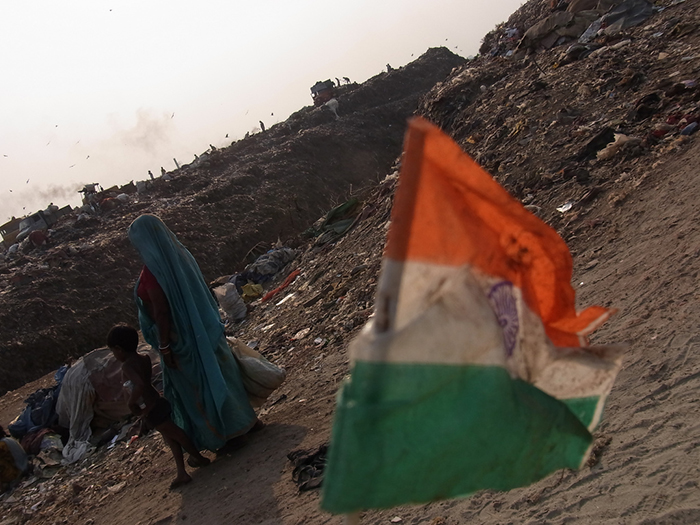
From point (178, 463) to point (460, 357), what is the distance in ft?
10.8

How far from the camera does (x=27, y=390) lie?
1000 centimetres

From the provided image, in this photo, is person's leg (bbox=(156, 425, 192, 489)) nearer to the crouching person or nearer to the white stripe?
the crouching person

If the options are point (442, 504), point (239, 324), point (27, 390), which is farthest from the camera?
point (27, 390)

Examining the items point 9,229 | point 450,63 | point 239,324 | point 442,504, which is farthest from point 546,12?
point 450,63

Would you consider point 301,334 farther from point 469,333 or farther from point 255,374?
point 469,333

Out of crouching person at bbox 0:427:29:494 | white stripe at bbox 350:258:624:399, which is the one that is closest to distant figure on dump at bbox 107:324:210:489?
white stripe at bbox 350:258:624:399

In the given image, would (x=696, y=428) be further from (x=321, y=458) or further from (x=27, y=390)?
(x=27, y=390)

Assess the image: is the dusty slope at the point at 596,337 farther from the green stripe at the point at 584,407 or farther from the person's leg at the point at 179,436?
the green stripe at the point at 584,407

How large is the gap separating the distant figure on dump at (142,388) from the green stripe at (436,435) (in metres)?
2.82

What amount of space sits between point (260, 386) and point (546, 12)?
447 inches

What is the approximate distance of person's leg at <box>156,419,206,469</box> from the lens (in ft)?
12.0

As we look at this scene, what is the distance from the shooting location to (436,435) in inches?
41.8

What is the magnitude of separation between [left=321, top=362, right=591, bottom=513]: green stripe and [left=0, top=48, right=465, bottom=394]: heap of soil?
11.9 metres

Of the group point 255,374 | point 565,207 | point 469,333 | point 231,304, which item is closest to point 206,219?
point 231,304
